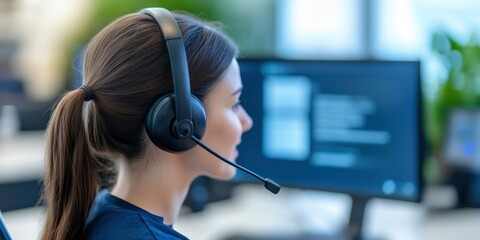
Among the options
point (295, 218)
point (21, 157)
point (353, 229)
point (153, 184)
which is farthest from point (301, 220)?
point (21, 157)

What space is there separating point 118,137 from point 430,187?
42.6 inches

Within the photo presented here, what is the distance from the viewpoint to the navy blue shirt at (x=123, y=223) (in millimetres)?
809

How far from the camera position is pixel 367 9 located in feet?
9.89

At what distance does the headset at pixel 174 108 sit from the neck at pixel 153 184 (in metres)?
0.08

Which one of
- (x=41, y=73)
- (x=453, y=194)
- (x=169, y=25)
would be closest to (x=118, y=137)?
(x=169, y=25)

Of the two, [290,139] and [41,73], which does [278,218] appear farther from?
[41,73]

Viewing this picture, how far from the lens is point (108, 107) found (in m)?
0.85

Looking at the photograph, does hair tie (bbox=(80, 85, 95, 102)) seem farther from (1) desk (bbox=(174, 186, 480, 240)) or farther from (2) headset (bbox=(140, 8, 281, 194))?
(1) desk (bbox=(174, 186, 480, 240))

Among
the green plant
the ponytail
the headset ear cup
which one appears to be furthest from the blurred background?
the headset ear cup

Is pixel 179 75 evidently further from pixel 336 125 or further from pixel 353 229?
pixel 353 229

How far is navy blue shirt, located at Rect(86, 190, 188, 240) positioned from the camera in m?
0.81

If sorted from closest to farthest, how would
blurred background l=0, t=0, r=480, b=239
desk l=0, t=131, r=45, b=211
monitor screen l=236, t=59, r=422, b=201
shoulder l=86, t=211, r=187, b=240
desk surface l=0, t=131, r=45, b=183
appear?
shoulder l=86, t=211, r=187, b=240, monitor screen l=236, t=59, r=422, b=201, blurred background l=0, t=0, r=480, b=239, desk l=0, t=131, r=45, b=211, desk surface l=0, t=131, r=45, b=183

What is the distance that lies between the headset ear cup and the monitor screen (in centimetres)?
55

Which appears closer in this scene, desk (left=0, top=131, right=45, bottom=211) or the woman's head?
the woman's head
